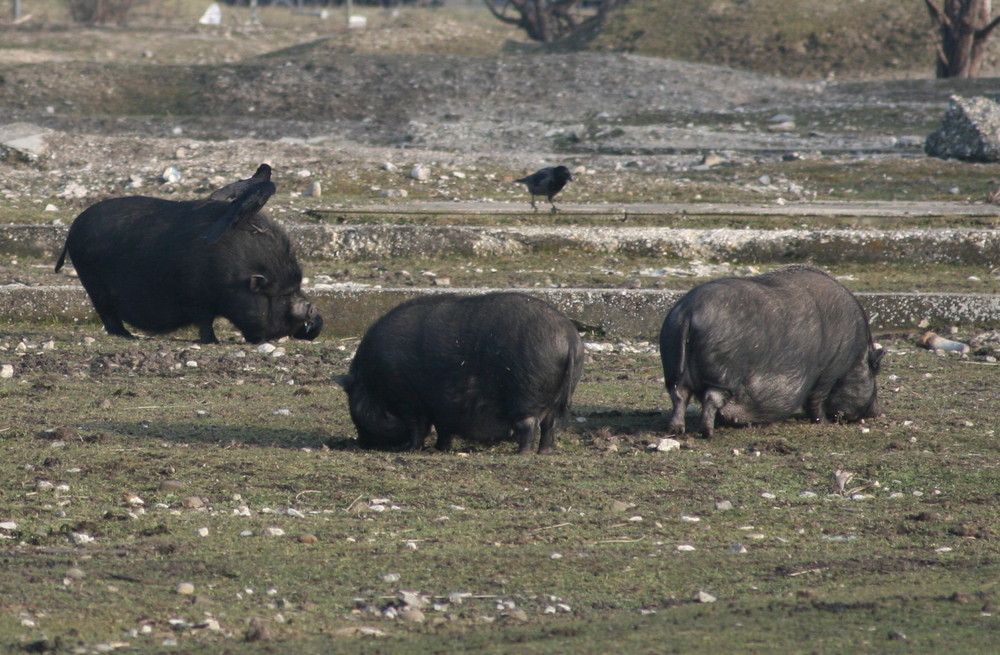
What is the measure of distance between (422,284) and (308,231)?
1.70m

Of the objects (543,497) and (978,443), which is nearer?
(543,497)

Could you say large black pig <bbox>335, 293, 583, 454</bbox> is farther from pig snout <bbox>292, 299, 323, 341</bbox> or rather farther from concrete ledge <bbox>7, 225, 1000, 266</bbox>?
concrete ledge <bbox>7, 225, 1000, 266</bbox>

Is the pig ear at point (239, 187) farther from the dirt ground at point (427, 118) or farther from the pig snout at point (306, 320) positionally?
the dirt ground at point (427, 118)

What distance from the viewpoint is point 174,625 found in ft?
A: 13.1

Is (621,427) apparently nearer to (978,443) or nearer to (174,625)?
(978,443)

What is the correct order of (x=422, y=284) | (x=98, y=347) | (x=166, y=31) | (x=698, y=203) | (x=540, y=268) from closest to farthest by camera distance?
(x=98, y=347), (x=422, y=284), (x=540, y=268), (x=698, y=203), (x=166, y=31)

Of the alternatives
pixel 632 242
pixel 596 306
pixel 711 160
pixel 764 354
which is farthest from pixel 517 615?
pixel 711 160

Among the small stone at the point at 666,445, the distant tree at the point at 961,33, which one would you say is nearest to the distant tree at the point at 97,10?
the distant tree at the point at 961,33

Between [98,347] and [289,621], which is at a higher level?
[289,621]

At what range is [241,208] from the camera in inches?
335

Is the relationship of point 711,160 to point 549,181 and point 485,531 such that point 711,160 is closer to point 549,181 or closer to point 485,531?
point 549,181

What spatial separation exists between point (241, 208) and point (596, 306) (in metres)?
2.88

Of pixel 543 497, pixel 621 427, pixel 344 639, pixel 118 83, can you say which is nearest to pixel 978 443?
pixel 621 427

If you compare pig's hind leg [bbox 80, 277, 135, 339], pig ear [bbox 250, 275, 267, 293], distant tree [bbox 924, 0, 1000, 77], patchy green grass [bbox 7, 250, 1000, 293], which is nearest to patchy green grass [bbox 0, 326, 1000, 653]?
pig ear [bbox 250, 275, 267, 293]
